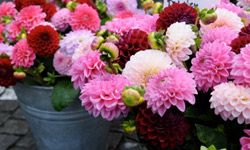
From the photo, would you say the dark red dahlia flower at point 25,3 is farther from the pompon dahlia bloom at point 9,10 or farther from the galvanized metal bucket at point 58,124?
the galvanized metal bucket at point 58,124

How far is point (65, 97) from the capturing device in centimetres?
154

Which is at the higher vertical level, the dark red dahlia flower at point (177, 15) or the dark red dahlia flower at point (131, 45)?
the dark red dahlia flower at point (177, 15)

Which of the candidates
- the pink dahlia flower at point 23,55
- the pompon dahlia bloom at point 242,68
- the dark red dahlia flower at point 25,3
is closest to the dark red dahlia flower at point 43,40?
the pink dahlia flower at point 23,55

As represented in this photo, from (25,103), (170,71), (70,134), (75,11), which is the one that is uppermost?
A: (170,71)

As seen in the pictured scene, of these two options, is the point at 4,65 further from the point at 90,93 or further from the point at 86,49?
the point at 90,93

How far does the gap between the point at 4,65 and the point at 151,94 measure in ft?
2.83

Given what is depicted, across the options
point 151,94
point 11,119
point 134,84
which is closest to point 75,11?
point 134,84

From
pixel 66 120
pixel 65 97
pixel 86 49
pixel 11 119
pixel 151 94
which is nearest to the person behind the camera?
pixel 151 94

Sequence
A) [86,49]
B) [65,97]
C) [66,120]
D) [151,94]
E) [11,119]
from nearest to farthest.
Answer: [151,94] → [86,49] → [65,97] → [66,120] → [11,119]

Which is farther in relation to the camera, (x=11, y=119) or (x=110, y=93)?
(x=11, y=119)

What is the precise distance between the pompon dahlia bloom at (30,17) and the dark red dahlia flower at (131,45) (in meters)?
0.70

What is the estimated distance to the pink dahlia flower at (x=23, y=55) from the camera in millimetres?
1534

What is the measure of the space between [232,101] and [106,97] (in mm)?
267

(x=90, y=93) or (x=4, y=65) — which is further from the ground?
(x=90, y=93)
